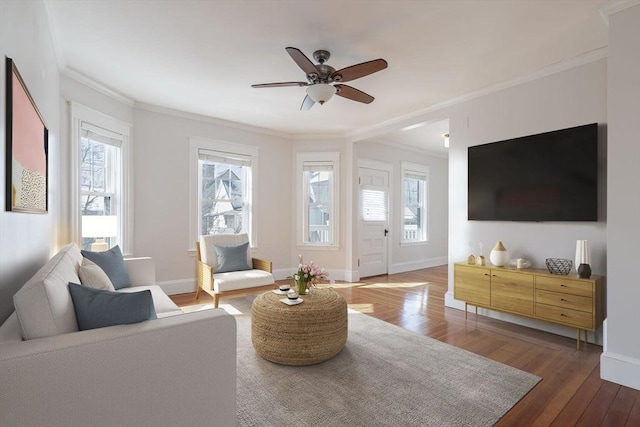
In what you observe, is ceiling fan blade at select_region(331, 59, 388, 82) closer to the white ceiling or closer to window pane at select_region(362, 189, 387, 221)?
the white ceiling

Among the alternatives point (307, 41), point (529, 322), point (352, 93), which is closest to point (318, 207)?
point (352, 93)

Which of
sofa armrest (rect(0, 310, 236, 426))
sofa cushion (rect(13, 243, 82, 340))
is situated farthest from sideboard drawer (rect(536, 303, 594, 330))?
sofa cushion (rect(13, 243, 82, 340))

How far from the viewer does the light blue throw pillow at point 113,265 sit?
284 centimetres

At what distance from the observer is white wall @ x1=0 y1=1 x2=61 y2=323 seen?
1.52 metres

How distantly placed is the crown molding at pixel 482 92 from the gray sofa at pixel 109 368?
373cm

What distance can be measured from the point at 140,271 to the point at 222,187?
219 cm

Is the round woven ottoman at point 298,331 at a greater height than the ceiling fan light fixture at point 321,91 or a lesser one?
lesser

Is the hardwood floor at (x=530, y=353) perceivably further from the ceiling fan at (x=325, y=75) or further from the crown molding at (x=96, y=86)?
the crown molding at (x=96, y=86)

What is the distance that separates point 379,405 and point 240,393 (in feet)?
2.93

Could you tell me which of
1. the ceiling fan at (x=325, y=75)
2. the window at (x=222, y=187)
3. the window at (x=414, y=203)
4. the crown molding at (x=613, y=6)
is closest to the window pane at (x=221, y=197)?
the window at (x=222, y=187)

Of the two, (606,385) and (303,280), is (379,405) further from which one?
(606,385)

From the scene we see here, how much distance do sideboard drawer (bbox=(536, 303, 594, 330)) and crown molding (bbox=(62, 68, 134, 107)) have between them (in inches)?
204

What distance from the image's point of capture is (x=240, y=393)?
6.75ft

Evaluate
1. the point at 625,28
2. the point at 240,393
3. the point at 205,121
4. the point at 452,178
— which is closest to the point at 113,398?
the point at 240,393
